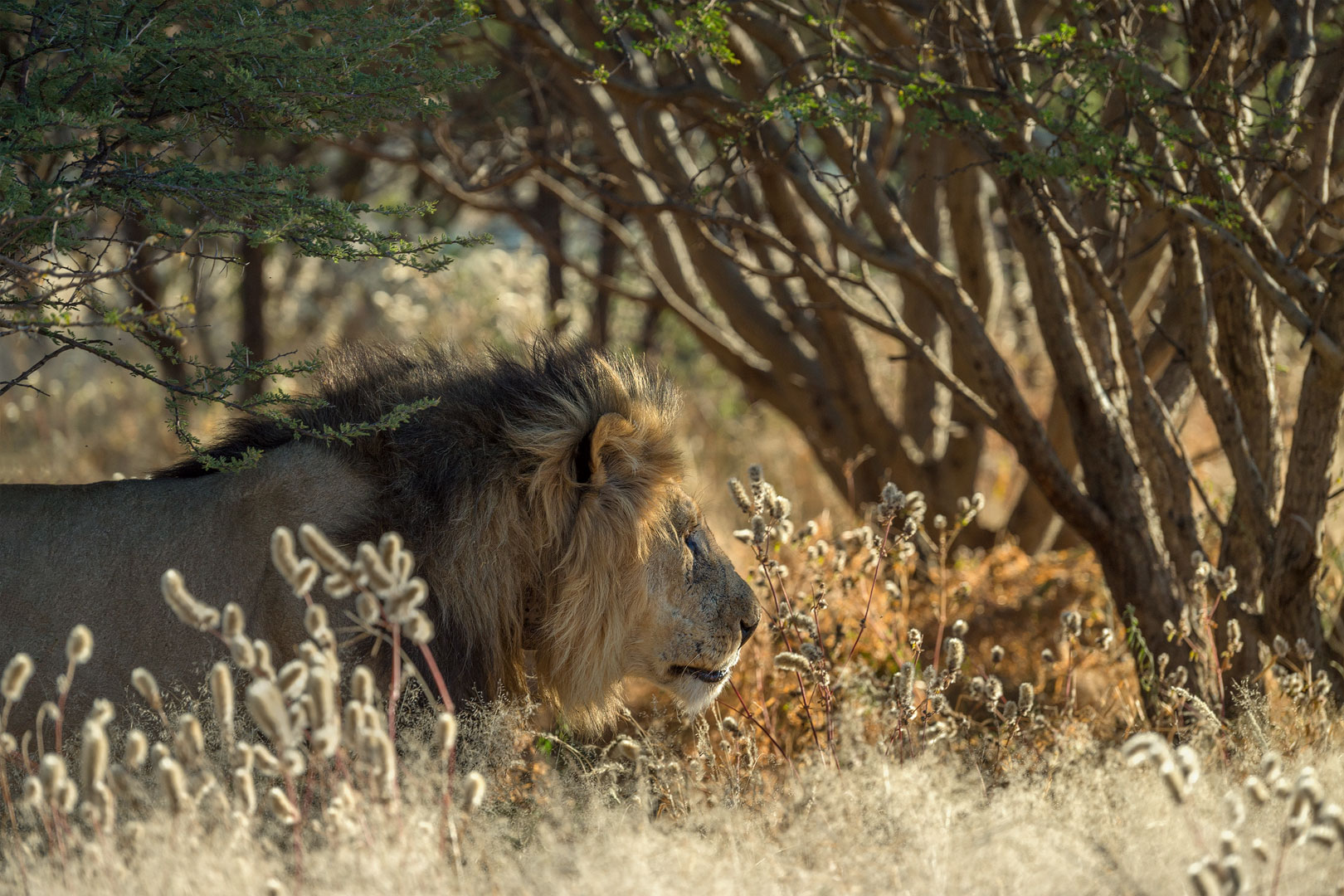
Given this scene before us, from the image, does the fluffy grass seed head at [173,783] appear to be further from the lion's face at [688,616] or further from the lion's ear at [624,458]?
the lion's face at [688,616]

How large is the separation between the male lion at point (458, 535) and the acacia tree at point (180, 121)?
20cm

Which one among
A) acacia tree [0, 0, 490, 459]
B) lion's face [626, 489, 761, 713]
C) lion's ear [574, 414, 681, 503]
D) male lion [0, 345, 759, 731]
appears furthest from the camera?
lion's face [626, 489, 761, 713]

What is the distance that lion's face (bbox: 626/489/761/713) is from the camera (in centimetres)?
345

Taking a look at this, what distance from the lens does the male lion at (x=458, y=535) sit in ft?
10.2

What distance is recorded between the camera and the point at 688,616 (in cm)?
346

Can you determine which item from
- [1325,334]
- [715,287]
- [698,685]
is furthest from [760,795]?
[715,287]

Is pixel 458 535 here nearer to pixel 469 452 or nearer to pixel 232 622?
pixel 469 452

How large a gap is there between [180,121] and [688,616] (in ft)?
6.48

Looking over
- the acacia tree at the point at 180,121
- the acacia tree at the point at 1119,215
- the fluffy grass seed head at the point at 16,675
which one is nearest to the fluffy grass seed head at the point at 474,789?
the fluffy grass seed head at the point at 16,675

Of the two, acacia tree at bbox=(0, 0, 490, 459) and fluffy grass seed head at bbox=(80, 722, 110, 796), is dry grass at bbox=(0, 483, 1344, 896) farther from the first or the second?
acacia tree at bbox=(0, 0, 490, 459)

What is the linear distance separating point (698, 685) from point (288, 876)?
1.39 metres

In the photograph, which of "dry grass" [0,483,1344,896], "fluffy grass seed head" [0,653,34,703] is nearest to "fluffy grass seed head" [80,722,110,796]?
"dry grass" [0,483,1344,896]

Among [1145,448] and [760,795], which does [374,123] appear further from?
[1145,448]

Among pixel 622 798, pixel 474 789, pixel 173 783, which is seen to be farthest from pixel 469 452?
pixel 173 783
